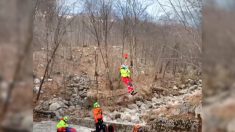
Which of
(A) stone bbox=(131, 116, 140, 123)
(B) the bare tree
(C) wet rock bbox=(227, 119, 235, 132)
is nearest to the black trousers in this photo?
(A) stone bbox=(131, 116, 140, 123)

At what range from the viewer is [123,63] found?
7594 mm

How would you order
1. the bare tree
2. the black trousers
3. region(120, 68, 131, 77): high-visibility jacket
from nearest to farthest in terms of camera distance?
the black trousers → the bare tree → region(120, 68, 131, 77): high-visibility jacket

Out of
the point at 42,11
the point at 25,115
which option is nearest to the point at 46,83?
the point at 42,11

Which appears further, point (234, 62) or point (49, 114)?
point (49, 114)

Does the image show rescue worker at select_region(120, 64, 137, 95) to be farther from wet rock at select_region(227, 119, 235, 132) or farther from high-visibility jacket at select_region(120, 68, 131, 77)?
wet rock at select_region(227, 119, 235, 132)

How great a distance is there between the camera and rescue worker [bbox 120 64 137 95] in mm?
7270

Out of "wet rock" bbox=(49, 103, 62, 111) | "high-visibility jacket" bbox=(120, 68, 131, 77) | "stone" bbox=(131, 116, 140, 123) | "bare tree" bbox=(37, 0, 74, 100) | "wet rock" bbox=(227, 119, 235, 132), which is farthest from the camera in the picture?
"high-visibility jacket" bbox=(120, 68, 131, 77)

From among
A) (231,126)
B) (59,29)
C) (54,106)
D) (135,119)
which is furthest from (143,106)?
(231,126)

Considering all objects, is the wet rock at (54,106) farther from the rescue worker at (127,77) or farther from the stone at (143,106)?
the stone at (143,106)

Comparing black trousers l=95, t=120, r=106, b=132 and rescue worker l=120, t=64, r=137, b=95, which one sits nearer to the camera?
black trousers l=95, t=120, r=106, b=132

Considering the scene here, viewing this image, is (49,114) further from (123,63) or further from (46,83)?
(123,63)

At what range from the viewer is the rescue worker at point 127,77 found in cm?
727

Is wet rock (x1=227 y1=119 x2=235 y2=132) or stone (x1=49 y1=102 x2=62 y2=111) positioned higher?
wet rock (x1=227 y1=119 x2=235 y2=132)

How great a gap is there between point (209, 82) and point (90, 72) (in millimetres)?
6912
